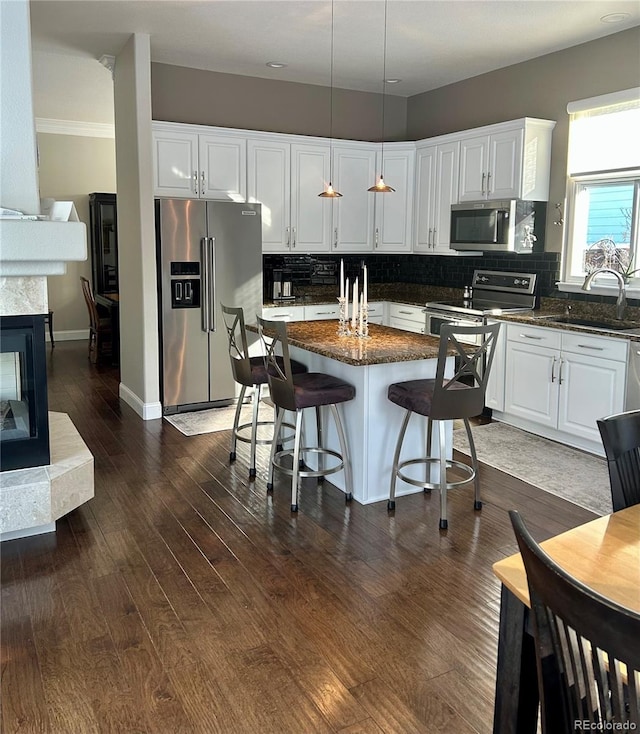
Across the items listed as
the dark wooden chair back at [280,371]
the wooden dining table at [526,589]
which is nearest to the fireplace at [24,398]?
the dark wooden chair back at [280,371]

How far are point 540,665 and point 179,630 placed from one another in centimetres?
164

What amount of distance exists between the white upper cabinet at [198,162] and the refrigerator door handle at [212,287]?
550 millimetres

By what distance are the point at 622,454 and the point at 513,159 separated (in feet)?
13.3

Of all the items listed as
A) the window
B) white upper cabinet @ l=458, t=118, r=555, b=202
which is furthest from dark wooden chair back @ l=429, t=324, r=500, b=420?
white upper cabinet @ l=458, t=118, r=555, b=202

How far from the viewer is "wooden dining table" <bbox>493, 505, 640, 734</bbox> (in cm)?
142

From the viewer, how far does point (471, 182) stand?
19.3ft

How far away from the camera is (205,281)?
565cm

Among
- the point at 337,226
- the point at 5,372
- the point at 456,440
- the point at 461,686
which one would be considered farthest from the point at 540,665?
the point at 337,226

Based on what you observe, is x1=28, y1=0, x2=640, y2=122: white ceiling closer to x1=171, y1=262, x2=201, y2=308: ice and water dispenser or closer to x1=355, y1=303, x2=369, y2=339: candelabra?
x1=171, y1=262, x2=201, y2=308: ice and water dispenser

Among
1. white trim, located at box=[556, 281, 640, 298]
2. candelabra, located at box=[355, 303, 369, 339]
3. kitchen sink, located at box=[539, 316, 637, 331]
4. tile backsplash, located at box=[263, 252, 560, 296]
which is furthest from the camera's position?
tile backsplash, located at box=[263, 252, 560, 296]

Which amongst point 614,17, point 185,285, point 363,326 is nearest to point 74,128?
point 185,285

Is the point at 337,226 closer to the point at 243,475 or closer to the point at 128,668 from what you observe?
the point at 243,475

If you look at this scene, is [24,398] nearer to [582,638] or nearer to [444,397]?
[444,397]

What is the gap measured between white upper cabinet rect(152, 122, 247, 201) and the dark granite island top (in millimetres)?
2013
